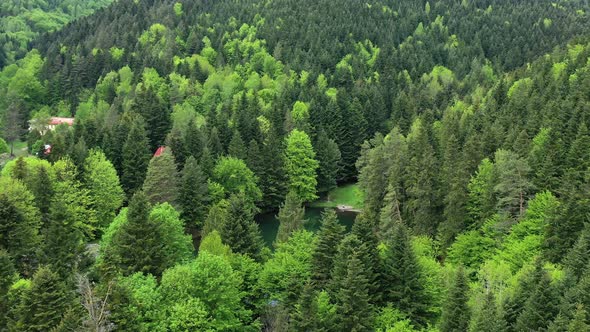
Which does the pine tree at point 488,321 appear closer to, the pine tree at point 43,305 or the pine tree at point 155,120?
the pine tree at point 43,305

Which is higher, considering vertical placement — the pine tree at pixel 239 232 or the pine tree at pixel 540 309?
the pine tree at pixel 540 309

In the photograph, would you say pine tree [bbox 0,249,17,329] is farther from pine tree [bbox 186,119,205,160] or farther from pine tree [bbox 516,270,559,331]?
pine tree [bbox 186,119,205,160]

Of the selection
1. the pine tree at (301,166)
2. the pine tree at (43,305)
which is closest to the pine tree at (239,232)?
the pine tree at (43,305)

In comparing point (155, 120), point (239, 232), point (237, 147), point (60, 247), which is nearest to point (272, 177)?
point (237, 147)

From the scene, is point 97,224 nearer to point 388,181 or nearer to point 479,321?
point 388,181

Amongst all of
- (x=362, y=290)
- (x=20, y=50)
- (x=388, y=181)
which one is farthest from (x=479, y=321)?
(x=20, y=50)

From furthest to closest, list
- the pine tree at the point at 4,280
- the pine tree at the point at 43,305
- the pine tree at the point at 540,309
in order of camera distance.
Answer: the pine tree at the point at 4,280 < the pine tree at the point at 43,305 < the pine tree at the point at 540,309
